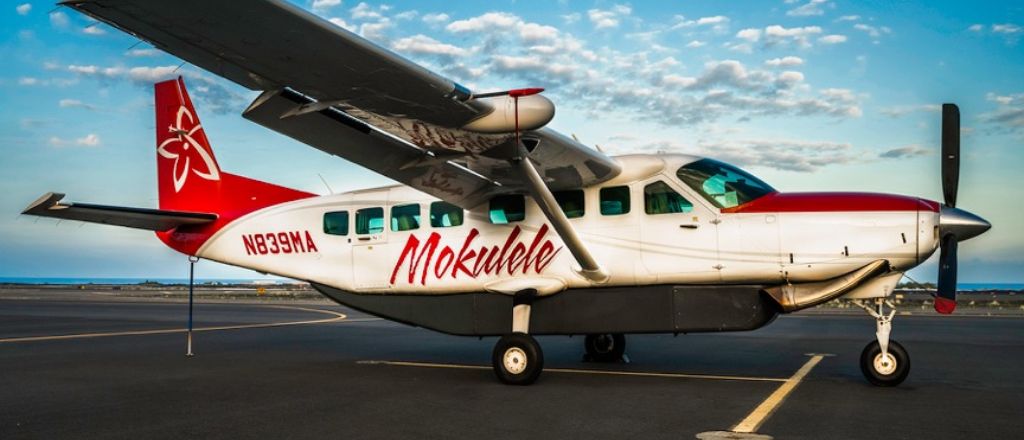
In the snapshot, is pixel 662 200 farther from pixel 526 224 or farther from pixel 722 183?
pixel 526 224

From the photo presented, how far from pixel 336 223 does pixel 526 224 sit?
316 cm

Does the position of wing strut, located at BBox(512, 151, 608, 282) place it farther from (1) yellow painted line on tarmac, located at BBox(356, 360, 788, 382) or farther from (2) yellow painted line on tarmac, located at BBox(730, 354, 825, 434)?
(2) yellow painted line on tarmac, located at BBox(730, 354, 825, 434)

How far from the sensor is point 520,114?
740 cm

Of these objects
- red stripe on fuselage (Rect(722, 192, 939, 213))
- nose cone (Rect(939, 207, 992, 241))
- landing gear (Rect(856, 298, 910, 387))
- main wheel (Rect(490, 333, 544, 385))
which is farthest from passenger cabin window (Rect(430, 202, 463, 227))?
nose cone (Rect(939, 207, 992, 241))

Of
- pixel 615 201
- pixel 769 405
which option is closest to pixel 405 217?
pixel 615 201

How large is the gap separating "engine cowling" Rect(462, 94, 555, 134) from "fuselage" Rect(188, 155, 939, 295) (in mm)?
2494

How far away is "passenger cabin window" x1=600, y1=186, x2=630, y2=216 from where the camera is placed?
379 inches

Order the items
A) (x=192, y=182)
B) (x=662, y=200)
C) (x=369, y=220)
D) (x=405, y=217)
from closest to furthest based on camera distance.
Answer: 1. (x=662, y=200)
2. (x=405, y=217)
3. (x=369, y=220)
4. (x=192, y=182)

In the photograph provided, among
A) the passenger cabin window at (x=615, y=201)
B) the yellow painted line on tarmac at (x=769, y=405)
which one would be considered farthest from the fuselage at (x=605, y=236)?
the yellow painted line on tarmac at (x=769, y=405)

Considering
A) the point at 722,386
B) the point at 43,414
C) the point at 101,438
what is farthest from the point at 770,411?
the point at 43,414

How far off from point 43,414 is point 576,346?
31.1 feet

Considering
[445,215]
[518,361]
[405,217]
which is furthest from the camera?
[405,217]

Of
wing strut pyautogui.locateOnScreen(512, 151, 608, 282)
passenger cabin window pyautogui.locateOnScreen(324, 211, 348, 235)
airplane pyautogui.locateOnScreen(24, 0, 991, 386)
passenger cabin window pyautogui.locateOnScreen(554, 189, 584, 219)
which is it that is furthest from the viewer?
passenger cabin window pyautogui.locateOnScreen(324, 211, 348, 235)

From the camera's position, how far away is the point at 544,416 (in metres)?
6.92
